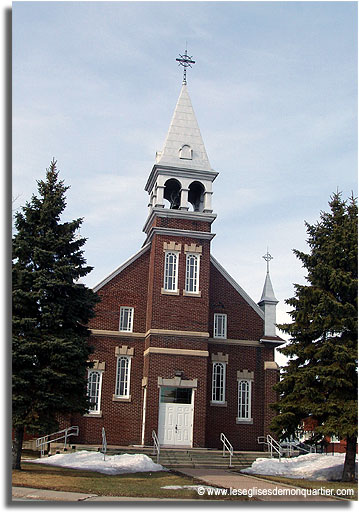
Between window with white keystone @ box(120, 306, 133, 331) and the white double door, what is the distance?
3.52 metres

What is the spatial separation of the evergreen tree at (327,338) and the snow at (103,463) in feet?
11.9

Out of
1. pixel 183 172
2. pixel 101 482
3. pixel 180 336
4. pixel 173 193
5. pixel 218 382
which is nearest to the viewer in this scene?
pixel 101 482

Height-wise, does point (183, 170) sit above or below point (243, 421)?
above

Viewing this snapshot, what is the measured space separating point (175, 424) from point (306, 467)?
20.9 feet

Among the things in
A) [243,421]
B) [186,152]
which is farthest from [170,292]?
[243,421]

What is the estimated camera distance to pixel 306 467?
1538 cm

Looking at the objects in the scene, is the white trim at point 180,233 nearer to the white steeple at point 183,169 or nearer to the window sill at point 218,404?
the white steeple at point 183,169

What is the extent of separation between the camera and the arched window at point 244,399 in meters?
22.7

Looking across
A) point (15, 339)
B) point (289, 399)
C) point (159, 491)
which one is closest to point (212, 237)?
point (289, 399)

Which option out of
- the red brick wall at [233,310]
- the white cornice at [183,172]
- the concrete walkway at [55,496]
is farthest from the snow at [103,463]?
the white cornice at [183,172]

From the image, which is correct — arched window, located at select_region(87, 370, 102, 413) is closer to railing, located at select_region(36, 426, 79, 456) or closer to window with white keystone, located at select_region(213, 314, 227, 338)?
railing, located at select_region(36, 426, 79, 456)

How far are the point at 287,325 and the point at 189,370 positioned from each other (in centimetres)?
623

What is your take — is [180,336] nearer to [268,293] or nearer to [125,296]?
[125,296]

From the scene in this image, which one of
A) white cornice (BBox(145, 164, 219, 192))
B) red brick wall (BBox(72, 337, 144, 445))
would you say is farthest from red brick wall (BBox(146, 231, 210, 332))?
white cornice (BBox(145, 164, 219, 192))
